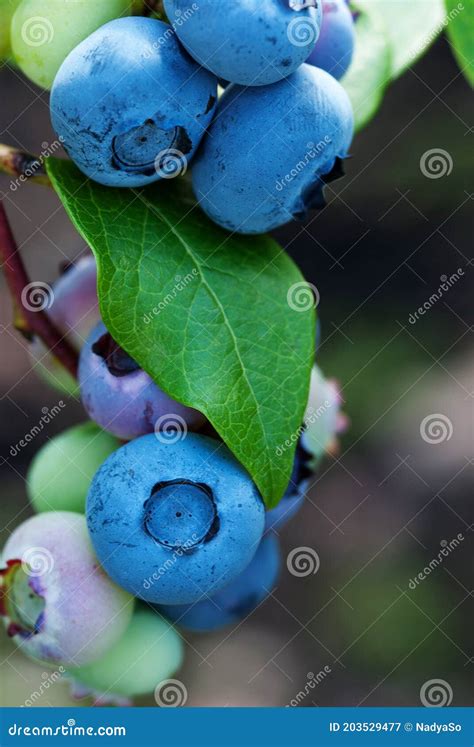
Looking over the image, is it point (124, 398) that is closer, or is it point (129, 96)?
point (129, 96)

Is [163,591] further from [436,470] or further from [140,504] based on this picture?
[436,470]

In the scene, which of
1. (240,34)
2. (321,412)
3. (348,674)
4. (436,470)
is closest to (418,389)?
(436,470)

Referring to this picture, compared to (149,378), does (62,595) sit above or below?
below

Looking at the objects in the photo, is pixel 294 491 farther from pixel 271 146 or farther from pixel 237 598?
pixel 271 146

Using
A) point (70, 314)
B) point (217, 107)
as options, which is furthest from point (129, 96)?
point (70, 314)

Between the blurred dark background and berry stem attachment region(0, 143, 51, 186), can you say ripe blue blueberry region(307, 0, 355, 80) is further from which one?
the blurred dark background

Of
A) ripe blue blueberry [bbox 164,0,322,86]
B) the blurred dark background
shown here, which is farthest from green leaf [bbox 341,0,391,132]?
the blurred dark background
